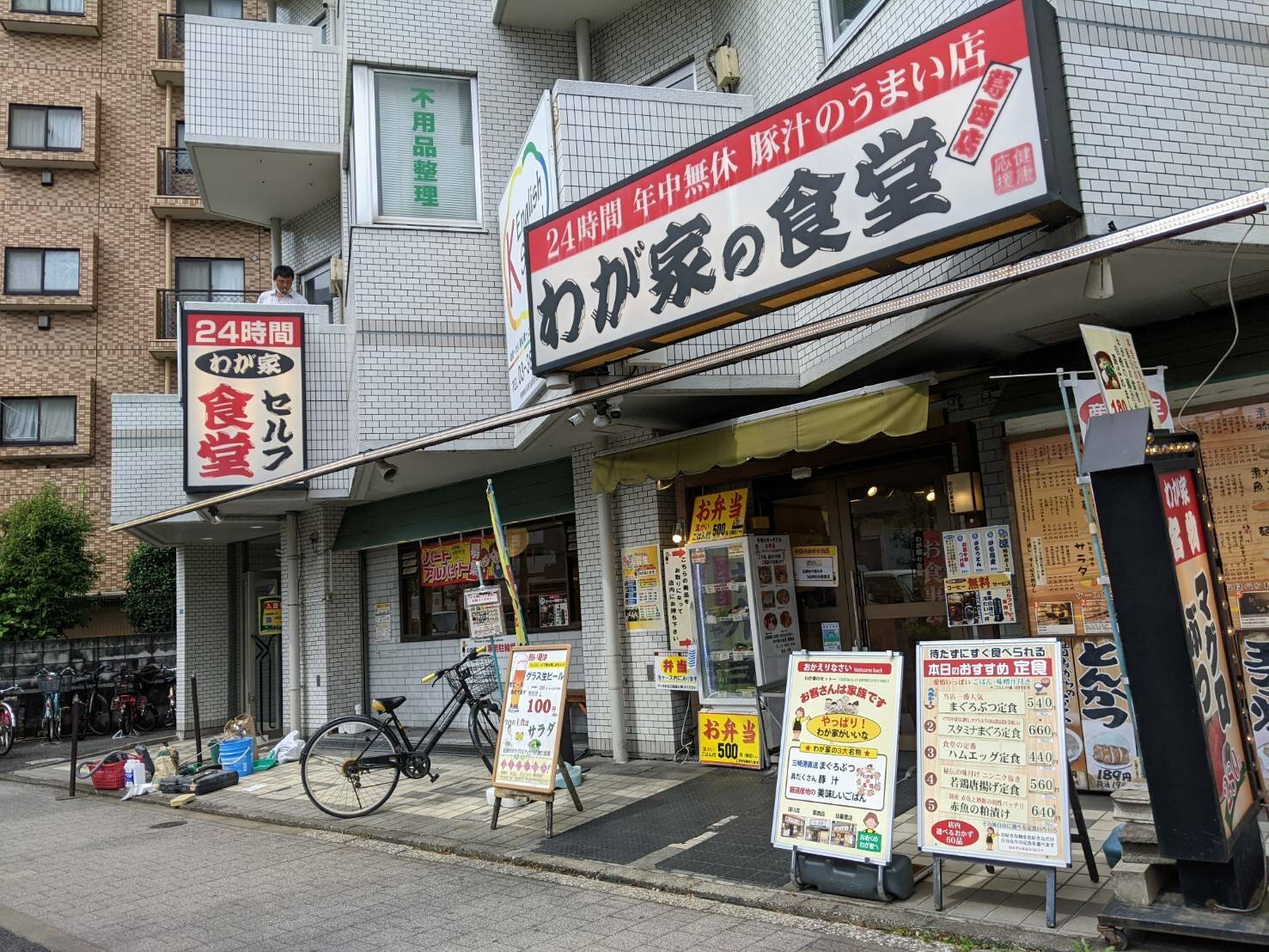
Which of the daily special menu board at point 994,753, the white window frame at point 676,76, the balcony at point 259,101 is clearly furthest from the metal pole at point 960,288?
the balcony at point 259,101

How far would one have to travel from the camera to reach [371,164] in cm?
1138

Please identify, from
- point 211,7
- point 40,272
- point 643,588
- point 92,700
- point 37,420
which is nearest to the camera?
point 643,588

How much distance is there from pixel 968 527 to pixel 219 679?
47.6 ft

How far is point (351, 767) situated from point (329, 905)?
2.50 metres

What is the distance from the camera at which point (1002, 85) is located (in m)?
4.97

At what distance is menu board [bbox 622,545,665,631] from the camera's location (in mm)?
9906

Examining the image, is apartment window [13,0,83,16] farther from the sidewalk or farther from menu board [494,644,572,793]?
menu board [494,644,572,793]

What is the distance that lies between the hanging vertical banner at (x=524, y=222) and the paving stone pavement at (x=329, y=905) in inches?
168

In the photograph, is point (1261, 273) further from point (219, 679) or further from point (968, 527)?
point (219, 679)

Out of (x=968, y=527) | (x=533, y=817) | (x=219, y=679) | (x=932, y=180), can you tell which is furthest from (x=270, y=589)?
(x=932, y=180)

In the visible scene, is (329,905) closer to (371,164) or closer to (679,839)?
(679,839)

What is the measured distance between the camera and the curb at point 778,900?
4555mm

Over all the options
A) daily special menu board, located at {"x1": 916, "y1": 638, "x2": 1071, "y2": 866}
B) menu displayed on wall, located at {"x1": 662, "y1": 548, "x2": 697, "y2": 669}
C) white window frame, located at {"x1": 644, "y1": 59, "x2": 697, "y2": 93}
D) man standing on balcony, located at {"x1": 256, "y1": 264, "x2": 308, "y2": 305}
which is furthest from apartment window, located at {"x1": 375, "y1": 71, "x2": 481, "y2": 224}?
daily special menu board, located at {"x1": 916, "y1": 638, "x2": 1071, "y2": 866}

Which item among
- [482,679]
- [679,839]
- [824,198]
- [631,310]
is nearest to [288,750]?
[482,679]
